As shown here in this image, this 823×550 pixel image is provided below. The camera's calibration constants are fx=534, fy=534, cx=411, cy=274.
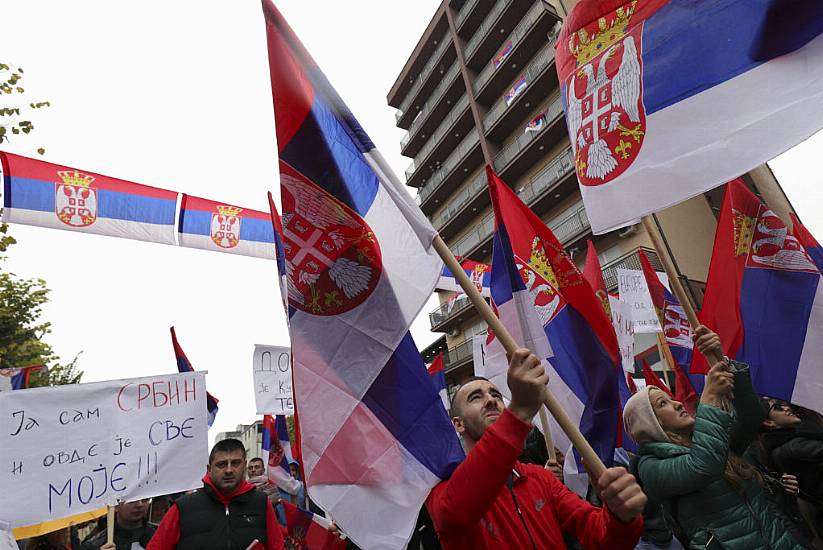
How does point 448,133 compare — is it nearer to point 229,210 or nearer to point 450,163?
point 450,163

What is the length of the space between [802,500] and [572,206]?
788 inches

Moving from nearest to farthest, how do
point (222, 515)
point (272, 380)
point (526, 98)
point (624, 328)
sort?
point (222, 515), point (624, 328), point (272, 380), point (526, 98)

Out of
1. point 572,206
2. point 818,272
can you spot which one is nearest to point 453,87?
point 572,206

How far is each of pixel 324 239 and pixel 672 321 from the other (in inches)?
228

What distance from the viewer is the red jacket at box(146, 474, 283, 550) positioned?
347cm

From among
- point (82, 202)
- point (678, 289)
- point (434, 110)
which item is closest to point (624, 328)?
point (678, 289)

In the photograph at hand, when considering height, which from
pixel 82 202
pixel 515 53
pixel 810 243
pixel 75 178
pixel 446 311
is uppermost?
pixel 515 53

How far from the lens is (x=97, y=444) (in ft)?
13.8

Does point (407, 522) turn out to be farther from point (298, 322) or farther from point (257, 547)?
point (257, 547)

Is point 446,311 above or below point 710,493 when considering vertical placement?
above

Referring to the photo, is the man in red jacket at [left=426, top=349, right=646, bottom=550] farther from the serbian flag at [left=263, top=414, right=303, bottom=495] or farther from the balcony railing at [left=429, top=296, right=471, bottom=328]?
the balcony railing at [left=429, top=296, right=471, bottom=328]

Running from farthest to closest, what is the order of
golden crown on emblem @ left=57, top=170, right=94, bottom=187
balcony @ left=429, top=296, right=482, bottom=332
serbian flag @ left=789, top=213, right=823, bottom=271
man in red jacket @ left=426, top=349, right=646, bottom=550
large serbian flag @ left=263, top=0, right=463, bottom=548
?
balcony @ left=429, top=296, right=482, bottom=332, golden crown on emblem @ left=57, top=170, right=94, bottom=187, serbian flag @ left=789, top=213, right=823, bottom=271, large serbian flag @ left=263, top=0, right=463, bottom=548, man in red jacket @ left=426, top=349, right=646, bottom=550

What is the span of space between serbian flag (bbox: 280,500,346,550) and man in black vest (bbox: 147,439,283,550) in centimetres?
40

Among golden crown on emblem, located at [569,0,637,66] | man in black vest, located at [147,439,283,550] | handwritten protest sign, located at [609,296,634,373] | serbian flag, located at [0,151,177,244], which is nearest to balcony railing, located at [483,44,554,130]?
handwritten protest sign, located at [609,296,634,373]
